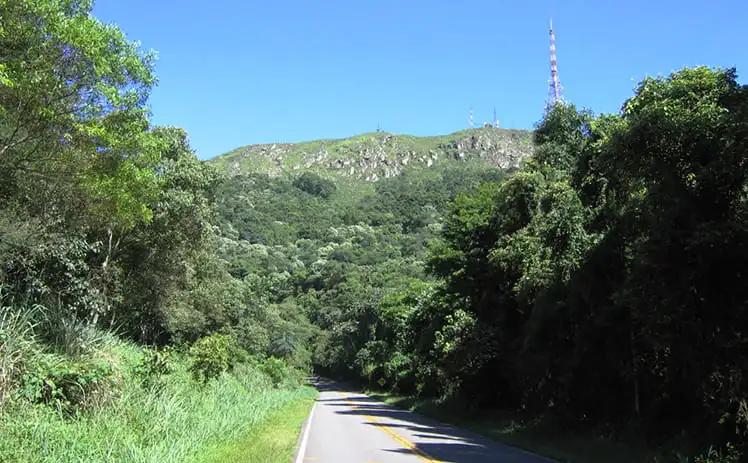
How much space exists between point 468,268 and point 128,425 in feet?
78.1

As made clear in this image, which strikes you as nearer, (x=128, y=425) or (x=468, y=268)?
(x=128, y=425)

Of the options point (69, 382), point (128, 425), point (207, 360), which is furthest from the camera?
point (207, 360)

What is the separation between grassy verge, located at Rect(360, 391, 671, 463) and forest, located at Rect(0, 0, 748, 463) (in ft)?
2.27

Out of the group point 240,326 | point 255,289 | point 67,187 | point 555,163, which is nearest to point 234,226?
point 255,289

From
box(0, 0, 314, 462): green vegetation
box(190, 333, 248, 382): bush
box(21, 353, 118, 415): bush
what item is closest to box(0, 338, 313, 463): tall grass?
box(0, 0, 314, 462): green vegetation

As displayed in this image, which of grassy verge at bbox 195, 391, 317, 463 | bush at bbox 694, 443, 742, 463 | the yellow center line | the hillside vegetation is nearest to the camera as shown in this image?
grassy verge at bbox 195, 391, 317, 463

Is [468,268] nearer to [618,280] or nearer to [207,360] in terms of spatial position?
[618,280]

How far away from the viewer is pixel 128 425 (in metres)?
10.4

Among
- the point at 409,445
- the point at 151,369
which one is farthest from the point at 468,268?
the point at 151,369

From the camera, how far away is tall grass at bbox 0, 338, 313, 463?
26.0 ft

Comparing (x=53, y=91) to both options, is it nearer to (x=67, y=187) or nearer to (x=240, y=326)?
(x=67, y=187)

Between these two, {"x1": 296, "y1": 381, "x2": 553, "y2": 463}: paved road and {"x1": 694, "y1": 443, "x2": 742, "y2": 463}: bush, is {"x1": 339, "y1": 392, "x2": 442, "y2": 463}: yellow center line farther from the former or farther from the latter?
{"x1": 694, "y1": 443, "x2": 742, "y2": 463}: bush


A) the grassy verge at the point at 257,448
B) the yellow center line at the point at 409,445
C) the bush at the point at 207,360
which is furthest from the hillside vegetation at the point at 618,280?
the bush at the point at 207,360

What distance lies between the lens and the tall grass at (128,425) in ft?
26.0
